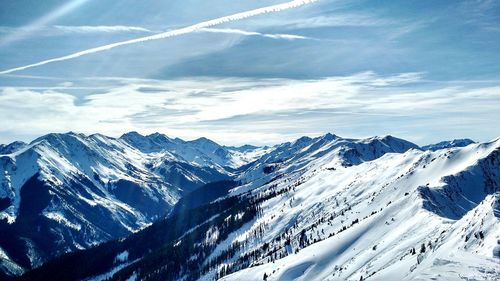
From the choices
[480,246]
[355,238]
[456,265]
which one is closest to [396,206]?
[355,238]

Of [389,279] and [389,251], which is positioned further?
[389,251]

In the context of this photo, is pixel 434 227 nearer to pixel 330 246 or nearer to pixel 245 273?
pixel 330 246

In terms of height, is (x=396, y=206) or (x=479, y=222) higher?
(x=479, y=222)

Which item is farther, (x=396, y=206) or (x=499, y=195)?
(x=396, y=206)

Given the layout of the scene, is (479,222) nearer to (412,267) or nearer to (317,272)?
(412,267)

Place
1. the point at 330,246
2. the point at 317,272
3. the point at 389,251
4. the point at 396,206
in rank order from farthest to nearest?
the point at 396,206, the point at 330,246, the point at 317,272, the point at 389,251

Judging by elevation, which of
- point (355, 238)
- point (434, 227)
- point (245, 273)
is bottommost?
point (245, 273)

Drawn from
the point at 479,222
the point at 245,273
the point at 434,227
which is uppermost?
the point at 479,222

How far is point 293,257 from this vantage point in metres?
177

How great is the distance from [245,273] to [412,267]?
96223 mm

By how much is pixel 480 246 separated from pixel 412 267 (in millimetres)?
15118

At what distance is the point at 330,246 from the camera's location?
173 meters

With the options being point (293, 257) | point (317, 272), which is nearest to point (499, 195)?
point (317, 272)

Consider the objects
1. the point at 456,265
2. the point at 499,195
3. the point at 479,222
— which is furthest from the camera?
the point at 499,195
